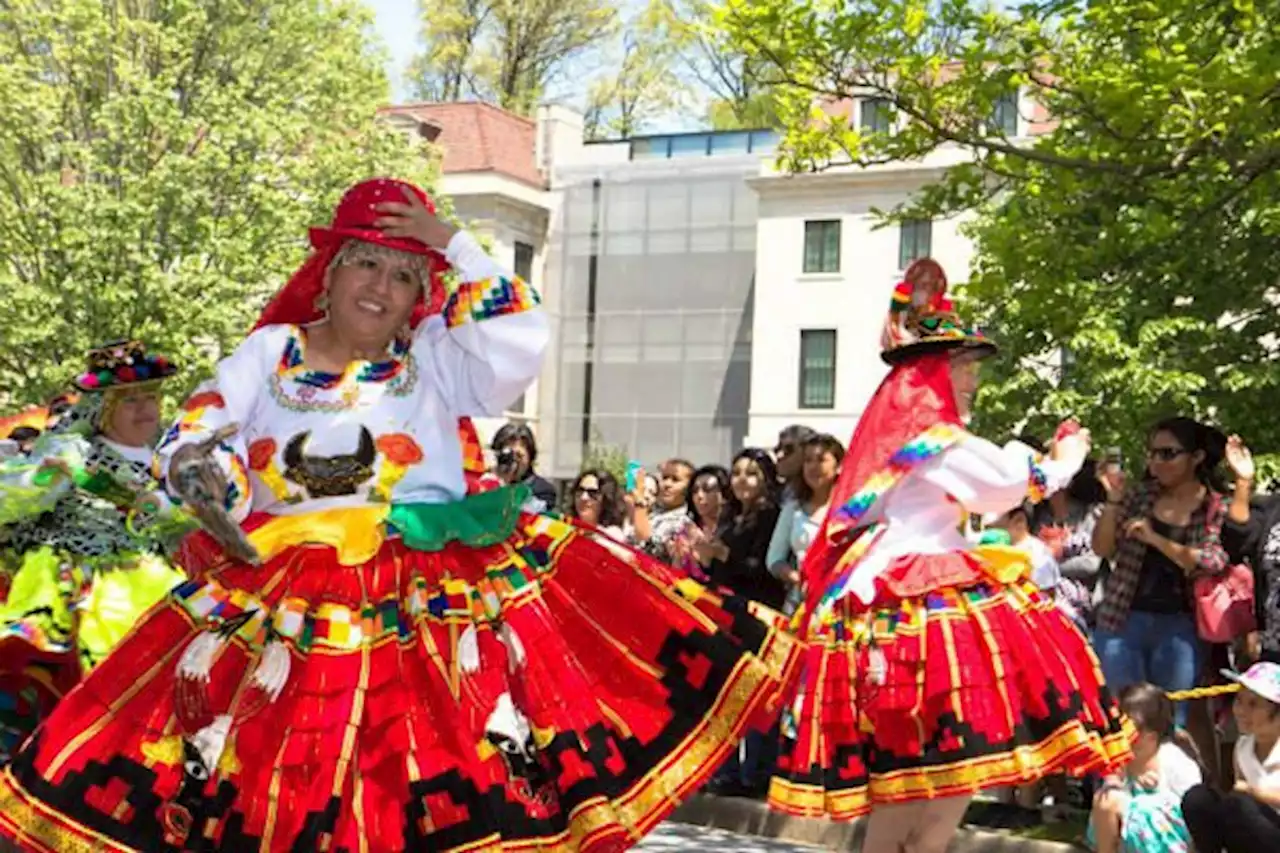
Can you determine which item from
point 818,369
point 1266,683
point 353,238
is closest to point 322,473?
point 353,238

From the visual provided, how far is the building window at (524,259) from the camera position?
4175 centimetres

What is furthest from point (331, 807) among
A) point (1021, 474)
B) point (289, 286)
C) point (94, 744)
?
point (1021, 474)

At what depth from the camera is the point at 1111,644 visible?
840 cm

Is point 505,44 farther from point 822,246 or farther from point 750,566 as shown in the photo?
point 750,566

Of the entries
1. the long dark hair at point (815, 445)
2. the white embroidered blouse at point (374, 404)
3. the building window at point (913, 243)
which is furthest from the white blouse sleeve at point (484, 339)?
the building window at point (913, 243)

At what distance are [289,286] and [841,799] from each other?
2.34 metres

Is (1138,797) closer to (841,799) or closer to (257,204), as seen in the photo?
(841,799)

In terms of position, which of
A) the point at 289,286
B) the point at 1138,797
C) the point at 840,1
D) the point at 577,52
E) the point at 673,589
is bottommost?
the point at 1138,797

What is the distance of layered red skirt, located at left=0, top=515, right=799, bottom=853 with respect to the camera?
440 cm

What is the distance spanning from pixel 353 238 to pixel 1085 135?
575cm

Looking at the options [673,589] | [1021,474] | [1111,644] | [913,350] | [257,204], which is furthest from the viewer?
[257,204]

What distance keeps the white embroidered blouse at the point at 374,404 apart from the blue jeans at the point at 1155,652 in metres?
4.10

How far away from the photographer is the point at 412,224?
16.3ft

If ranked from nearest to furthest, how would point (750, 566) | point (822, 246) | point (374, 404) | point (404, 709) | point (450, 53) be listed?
point (404, 709)
point (374, 404)
point (750, 566)
point (822, 246)
point (450, 53)
